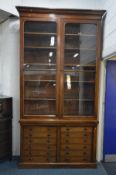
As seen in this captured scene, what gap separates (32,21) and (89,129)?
81.0 inches

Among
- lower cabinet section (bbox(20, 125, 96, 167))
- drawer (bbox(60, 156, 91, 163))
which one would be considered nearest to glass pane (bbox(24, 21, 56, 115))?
lower cabinet section (bbox(20, 125, 96, 167))

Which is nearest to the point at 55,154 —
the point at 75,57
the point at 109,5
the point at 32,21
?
the point at 75,57

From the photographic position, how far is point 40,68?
3.71m

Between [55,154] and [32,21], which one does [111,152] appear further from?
[32,21]

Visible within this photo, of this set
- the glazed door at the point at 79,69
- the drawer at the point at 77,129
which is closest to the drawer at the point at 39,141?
the drawer at the point at 77,129

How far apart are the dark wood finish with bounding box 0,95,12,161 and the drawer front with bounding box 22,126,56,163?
Answer: 1.18 ft

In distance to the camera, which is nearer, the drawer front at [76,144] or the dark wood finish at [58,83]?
the dark wood finish at [58,83]

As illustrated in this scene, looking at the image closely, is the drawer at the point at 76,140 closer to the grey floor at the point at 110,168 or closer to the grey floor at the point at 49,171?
the grey floor at the point at 49,171

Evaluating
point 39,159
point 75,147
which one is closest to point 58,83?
point 75,147

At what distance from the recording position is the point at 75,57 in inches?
147

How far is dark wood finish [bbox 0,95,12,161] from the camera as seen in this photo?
→ 365cm

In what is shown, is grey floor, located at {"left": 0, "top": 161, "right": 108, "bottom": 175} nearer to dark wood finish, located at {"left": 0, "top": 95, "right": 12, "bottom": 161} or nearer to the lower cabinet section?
the lower cabinet section

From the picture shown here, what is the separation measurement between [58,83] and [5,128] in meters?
1.23

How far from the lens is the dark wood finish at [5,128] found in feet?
12.0
